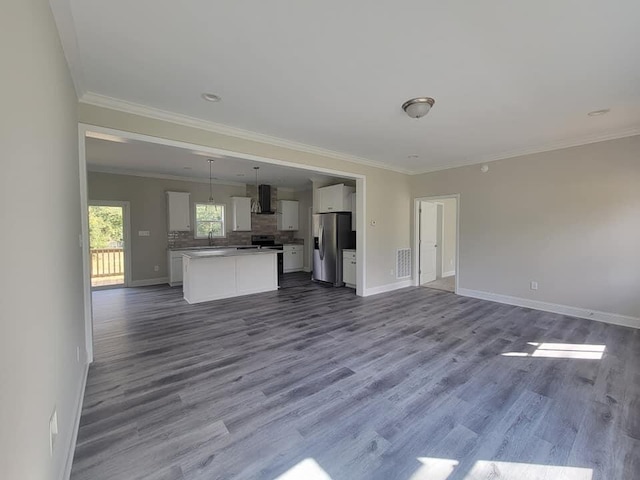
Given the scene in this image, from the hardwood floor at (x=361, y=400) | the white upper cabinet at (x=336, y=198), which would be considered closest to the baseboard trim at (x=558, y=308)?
the hardwood floor at (x=361, y=400)

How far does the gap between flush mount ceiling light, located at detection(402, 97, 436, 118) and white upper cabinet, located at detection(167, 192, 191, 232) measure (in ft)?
19.5

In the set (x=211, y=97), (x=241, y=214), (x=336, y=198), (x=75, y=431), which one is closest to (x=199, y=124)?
(x=211, y=97)

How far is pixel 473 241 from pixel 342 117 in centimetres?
373

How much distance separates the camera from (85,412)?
208cm

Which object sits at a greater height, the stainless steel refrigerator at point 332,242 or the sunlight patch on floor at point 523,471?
the stainless steel refrigerator at point 332,242

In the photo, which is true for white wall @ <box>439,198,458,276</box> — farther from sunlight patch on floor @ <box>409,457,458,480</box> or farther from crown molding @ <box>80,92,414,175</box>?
sunlight patch on floor @ <box>409,457,458,480</box>

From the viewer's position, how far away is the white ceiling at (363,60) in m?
1.74

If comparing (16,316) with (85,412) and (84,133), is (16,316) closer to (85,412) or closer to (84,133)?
(85,412)

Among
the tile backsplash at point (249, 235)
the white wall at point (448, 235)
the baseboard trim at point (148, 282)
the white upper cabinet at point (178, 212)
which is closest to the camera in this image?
the baseboard trim at point (148, 282)

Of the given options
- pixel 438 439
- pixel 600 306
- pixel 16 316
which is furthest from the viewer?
pixel 600 306

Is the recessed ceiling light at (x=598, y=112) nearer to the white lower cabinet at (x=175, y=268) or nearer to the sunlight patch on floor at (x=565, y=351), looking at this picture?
the sunlight patch on floor at (x=565, y=351)

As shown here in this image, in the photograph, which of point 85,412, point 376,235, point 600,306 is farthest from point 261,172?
point 600,306

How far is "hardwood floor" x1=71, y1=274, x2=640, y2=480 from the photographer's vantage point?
5.42 ft

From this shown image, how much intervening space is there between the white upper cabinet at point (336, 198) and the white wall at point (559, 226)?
87.5 inches
